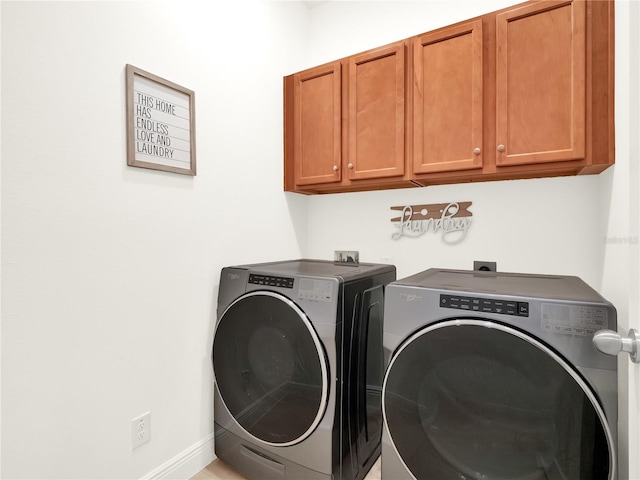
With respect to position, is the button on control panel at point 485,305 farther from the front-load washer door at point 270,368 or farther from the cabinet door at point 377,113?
the cabinet door at point 377,113

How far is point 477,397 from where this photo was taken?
1049mm

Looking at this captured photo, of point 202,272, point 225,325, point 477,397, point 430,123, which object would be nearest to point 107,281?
point 202,272

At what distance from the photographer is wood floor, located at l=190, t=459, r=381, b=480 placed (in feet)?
5.27

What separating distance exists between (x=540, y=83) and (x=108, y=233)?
187cm

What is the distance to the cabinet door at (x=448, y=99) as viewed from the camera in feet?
5.06

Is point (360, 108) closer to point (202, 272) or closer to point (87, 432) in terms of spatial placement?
point (202, 272)

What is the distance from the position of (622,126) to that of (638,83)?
0.73 meters

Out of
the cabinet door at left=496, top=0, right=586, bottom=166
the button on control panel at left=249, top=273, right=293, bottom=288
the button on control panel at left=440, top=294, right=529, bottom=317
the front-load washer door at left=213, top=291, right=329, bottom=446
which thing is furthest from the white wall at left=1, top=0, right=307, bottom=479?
the cabinet door at left=496, top=0, right=586, bottom=166

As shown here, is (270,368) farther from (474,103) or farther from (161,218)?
(474,103)

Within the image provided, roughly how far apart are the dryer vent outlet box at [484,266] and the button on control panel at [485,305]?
82cm

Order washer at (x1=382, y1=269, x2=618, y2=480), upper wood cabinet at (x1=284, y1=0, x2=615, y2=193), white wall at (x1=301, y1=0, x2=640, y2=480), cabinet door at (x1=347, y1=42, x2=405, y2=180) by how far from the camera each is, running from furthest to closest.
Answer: cabinet door at (x1=347, y1=42, x2=405, y2=180)
upper wood cabinet at (x1=284, y1=0, x2=615, y2=193)
white wall at (x1=301, y1=0, x2=640, y2=480)
washer at (x1=382, y1=269, x2=618, y2=480)

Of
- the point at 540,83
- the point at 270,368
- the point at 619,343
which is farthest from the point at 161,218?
the point at 540,83

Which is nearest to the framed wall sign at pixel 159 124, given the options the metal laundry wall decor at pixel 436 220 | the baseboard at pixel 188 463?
the metal laundry wall decor at pixel 436 220

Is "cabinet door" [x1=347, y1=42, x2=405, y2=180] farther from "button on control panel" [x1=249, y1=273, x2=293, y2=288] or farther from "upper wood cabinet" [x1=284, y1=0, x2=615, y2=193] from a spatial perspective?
"button on control panel" [x1=249, y1=273, x2=293, y2=288]
